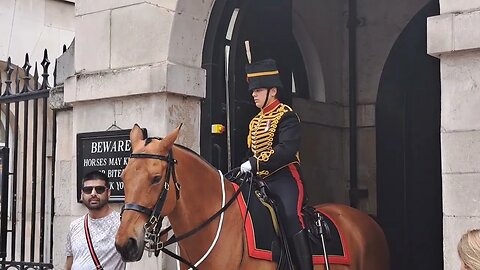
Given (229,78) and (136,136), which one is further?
(229,78)

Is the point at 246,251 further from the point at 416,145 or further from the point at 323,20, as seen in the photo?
the point at 323,20

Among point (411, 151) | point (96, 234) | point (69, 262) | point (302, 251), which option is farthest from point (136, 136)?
point (411, 151)

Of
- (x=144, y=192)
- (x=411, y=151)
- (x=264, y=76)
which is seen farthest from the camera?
(x=411, y=151)

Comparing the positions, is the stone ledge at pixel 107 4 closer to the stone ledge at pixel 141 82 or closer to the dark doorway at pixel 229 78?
the dark doorway at pixel 229 78

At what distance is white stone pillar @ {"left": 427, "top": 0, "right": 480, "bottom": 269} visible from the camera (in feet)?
17.0

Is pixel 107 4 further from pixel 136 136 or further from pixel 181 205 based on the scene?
pixel 181 205

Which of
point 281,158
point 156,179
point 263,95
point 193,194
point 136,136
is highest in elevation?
point 263,95

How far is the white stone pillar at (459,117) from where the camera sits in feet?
17.0

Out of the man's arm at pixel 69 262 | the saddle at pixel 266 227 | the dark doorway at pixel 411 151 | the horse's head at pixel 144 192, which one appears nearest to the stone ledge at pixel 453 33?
the saddle at pixel 266 227

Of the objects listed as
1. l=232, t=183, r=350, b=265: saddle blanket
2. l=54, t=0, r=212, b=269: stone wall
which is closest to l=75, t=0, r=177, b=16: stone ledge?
l=54, t=0, r=212, b=269: stone wall

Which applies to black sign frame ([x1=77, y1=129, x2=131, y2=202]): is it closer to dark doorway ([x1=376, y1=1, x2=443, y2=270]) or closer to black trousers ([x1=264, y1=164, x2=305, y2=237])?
black trousers ([x1=264, y1=164, x2=305, y2=237])

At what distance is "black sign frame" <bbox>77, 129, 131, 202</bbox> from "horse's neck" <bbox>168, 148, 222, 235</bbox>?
2.08m

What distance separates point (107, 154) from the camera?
748 centimetres

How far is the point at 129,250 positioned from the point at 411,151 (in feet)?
19.4
